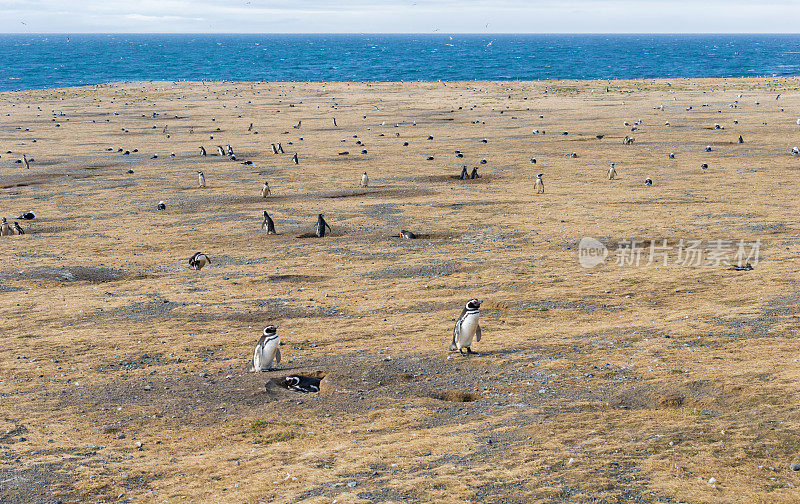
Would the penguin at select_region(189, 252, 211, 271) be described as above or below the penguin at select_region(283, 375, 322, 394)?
above

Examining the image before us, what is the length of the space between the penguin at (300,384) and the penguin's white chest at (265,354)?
57cm

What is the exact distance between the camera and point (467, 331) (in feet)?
44.1

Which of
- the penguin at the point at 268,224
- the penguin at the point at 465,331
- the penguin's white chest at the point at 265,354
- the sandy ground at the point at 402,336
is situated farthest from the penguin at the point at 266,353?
the penguin at the point at 268,224

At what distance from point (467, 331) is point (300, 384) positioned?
3004 millimetres

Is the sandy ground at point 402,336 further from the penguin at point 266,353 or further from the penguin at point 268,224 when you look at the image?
the penguin at point 268,224

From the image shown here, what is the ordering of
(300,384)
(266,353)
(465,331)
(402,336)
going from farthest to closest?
(402,336), (465,331), (266,353), (300,384)

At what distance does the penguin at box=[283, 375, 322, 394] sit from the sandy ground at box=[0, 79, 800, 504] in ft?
0.71

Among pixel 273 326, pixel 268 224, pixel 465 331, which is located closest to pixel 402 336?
pixel 465 331

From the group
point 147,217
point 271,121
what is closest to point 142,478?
point 147,217

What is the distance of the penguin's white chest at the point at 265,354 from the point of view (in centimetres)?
1296

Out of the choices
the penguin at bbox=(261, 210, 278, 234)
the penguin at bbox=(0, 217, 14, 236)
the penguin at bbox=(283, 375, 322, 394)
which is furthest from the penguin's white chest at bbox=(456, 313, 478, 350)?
the penguin at bbox=(0, 217, 14, 236)

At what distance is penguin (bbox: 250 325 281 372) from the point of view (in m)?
13.0

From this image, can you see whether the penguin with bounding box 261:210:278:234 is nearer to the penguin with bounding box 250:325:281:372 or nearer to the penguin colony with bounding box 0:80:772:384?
the penguin colony with bounding box 0:80:772:384

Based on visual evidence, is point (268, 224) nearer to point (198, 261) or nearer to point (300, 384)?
point (198, 261)
